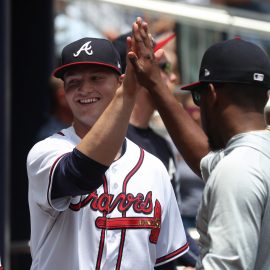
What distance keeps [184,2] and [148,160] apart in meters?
3.84

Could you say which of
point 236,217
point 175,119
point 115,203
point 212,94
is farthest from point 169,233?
point 236,217

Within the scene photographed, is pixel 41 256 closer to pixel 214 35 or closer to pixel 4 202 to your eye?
pixel 4 202

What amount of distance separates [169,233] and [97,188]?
53 cm

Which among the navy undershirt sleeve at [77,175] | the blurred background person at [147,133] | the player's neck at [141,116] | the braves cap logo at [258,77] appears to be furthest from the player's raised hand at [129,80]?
the player's neck at [141,116]

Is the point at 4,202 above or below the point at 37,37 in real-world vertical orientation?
below

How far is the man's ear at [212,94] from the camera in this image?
3.18m

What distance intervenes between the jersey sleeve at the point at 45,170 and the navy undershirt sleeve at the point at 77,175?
5 centimetres

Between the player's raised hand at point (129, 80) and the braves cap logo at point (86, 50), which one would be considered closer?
the player's raised hand at point (129, 80)

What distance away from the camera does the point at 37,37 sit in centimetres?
807

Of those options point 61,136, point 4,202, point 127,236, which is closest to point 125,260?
point 127,236

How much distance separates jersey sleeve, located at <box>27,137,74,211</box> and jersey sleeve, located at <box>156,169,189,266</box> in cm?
48

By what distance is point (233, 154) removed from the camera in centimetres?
299

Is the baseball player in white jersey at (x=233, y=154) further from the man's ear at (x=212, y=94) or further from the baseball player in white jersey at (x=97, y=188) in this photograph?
the baseball player in white jersey at (x=97, y=188)

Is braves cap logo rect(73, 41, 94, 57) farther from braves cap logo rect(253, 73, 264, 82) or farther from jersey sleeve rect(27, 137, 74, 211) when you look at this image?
braves cap logo rect(253, 73, 264, 82)
